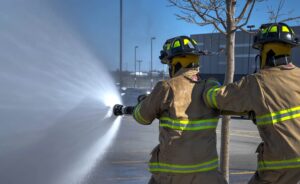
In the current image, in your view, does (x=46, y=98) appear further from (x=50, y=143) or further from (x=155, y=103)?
(x=155, y=103)

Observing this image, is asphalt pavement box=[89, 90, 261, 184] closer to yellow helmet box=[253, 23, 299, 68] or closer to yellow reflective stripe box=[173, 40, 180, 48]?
yellow reflective stripe box=[173, 40, 180, 48]

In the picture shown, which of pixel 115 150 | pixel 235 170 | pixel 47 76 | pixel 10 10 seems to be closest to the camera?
pixel 10 10

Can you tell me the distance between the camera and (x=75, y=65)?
429cm

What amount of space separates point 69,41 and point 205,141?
2.13 meters

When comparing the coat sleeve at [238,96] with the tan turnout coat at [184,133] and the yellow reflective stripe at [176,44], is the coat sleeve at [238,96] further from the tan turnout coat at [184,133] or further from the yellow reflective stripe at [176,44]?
the yellow reflective stripe at [176,44]

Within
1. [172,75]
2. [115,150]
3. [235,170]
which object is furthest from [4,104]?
[115,150]

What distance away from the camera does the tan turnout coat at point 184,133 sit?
270 centimetres

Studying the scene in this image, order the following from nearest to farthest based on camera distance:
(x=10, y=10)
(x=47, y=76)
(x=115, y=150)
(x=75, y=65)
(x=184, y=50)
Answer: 1. (x=184, y=50)
2. (x=10, y=10)
3. (x=47, y=76)
4. (x=75, y=65)
5. (x=115, y=150)

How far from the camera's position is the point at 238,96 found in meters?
2.58

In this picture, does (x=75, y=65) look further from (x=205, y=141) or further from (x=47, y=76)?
(x=205, y=141)

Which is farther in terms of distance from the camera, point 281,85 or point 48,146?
point 48,146

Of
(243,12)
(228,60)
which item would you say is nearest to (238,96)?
(228,60)

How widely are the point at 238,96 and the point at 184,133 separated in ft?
1.47

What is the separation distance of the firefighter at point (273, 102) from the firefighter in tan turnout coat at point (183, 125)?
141mm
